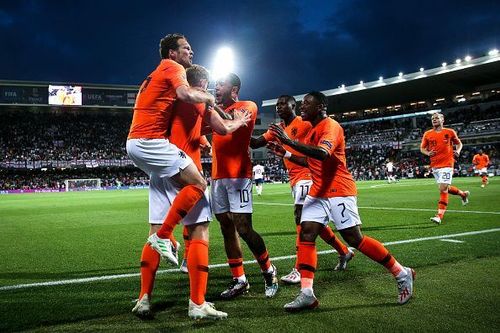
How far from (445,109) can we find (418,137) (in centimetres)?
632

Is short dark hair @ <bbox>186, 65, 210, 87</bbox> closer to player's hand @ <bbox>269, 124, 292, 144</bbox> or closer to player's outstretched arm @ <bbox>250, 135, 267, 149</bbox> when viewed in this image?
player's hand @ <bbox>269, 124, 292, 144</bbox>

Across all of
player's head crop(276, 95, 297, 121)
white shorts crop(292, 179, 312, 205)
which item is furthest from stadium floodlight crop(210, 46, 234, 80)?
white shorts crop(292, 179, 312, 205)

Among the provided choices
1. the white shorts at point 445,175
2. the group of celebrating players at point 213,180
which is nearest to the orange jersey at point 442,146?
the white shorts at point 445,175

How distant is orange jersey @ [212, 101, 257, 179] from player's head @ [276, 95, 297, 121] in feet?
3.49

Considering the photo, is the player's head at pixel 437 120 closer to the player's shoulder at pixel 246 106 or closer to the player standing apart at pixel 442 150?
the player standing apart at pixel 442 150

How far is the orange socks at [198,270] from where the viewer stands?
3914 mm

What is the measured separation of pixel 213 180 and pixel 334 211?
1.49m

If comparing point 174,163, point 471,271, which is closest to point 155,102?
point 174,163

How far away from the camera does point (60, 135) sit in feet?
198

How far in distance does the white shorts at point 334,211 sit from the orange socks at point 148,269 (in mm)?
1488

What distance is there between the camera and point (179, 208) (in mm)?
3961

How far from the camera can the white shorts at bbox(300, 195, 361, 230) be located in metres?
4.44

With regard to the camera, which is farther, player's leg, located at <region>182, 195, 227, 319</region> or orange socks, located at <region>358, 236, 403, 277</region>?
orange socks, located at <region>358, 236, 403, 277</region>

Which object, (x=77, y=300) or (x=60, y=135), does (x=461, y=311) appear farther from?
(x=60, y=135)
